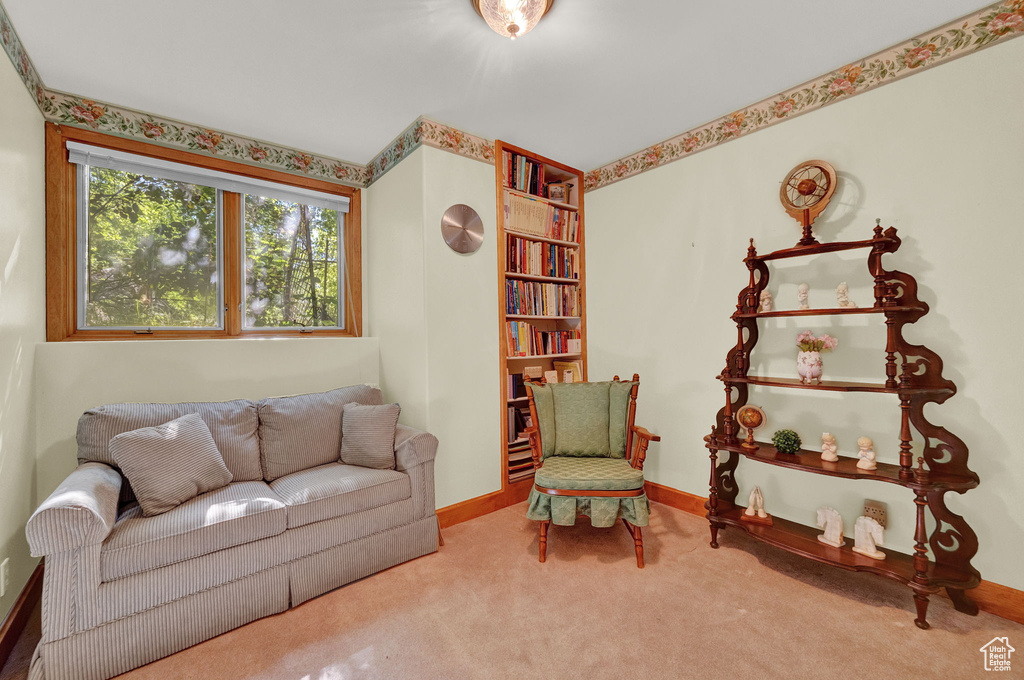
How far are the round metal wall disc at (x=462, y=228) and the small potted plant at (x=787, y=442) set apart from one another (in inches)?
86.9

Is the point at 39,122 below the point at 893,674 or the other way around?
the other way around

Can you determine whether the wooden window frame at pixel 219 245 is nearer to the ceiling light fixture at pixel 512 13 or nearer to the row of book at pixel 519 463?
the row of book at pixel 519 463

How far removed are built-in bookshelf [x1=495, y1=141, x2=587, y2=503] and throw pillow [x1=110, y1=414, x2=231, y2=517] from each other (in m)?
1.76

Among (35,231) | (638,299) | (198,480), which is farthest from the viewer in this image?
(638,299)

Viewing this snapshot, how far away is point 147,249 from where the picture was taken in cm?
264

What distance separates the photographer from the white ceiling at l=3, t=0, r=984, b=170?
1.81 m

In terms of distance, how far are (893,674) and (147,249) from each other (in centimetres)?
428

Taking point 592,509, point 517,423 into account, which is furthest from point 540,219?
point 592,509

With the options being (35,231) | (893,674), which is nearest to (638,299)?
(893,674)

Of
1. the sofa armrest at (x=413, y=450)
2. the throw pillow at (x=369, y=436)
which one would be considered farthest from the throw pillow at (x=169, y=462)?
the sofa armrest at (x=413, y=450)

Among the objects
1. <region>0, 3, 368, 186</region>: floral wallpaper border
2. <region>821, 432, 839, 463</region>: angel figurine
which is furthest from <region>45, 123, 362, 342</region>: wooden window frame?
<region>821, 432, 839, 463</region>: angel figurine

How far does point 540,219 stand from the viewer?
133 inches

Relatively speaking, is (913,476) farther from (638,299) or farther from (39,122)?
(39,122)

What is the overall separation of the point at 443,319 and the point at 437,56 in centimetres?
147
